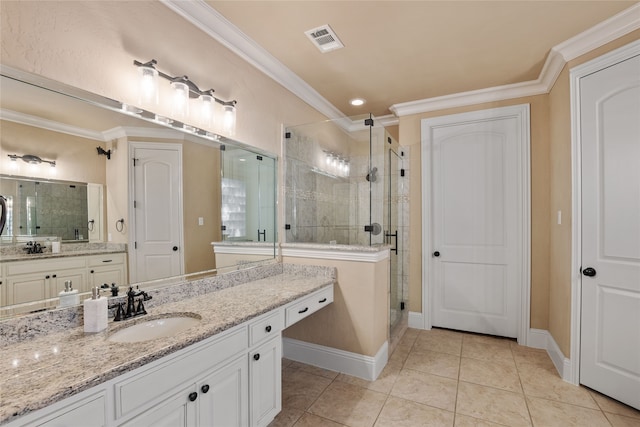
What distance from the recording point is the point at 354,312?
96.6 inches

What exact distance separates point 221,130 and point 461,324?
10.3 feet

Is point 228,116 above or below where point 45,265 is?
above

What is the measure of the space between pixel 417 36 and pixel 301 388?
8.99 ft

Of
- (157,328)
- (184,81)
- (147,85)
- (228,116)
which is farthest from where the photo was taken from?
(228,116)

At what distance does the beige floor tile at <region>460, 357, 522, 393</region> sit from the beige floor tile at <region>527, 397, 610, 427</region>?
0.64 feet

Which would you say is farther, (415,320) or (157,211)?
(415,320)

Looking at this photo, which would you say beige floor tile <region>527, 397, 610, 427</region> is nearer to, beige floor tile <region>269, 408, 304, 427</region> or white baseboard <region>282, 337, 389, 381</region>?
white baseboard <region>282, 337, 389, 381</region>

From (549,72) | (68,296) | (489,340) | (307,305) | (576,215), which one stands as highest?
(549,72)

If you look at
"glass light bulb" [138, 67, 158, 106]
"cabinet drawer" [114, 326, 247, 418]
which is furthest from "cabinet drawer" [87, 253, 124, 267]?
"glass light bulb" [138, 67, 158, 106]

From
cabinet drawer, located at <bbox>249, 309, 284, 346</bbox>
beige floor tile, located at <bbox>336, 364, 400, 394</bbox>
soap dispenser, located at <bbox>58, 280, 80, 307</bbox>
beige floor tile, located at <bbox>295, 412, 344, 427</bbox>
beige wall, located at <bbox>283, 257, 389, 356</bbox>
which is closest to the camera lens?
soap dispenser, located at <bbox>58, 280, 80, 307</bbox>

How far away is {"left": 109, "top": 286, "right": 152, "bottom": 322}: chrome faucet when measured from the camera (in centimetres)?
140

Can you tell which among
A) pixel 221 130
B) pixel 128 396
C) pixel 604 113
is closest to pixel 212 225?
pixel 221 130

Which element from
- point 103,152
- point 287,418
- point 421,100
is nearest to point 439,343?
point 287,418

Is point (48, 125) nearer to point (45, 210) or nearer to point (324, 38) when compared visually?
point (45, 210)
